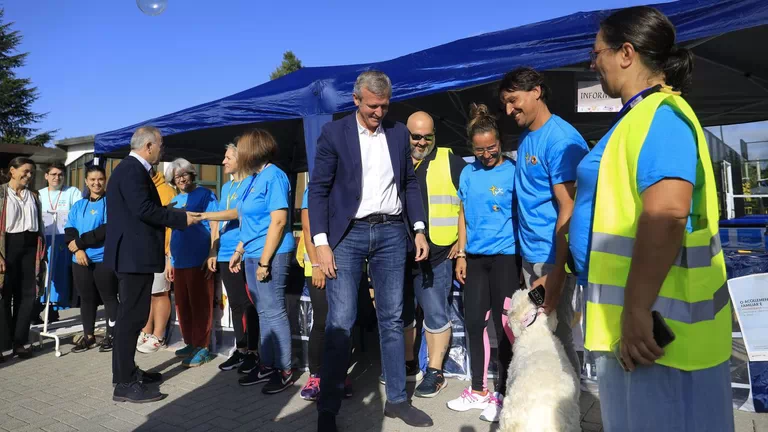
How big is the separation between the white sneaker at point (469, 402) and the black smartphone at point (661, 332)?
2461mm

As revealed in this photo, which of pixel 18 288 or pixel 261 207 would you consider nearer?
pixel 261 207

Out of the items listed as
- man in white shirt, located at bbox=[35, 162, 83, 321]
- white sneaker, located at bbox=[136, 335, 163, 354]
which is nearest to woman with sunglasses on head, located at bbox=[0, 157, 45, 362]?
man in white shirt, located at bbox=[35, 162, 83, 321]

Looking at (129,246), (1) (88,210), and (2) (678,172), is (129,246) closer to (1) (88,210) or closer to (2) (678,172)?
(1) (88,210)

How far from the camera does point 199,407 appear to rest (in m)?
3.72

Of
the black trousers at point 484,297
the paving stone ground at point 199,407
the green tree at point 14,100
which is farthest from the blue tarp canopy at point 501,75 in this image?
the green tree at point 14,100

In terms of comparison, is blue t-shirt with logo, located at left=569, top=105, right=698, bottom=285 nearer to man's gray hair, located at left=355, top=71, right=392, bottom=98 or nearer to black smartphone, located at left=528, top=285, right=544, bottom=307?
black smartphone, located at left=528, top=285, right=544, bottom=307

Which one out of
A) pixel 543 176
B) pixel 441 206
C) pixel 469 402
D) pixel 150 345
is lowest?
pixel 469 402

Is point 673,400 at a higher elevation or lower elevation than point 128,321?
higher

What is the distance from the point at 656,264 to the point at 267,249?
3.14 meters

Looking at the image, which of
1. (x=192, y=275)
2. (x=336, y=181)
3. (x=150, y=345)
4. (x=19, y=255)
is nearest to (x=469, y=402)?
(x=336, y=181)

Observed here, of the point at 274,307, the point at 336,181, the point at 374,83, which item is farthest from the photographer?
the point at 274,307

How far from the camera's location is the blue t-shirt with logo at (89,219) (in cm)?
534

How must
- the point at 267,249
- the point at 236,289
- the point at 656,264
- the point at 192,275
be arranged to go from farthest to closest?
the point at 192,275 < the point at 236,289 < the point at 267,249 < the point at 656,264

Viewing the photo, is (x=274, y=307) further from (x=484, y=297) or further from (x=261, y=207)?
(x=484, y=297)
